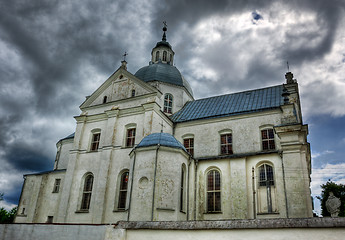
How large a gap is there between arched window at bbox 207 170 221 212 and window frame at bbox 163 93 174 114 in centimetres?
790

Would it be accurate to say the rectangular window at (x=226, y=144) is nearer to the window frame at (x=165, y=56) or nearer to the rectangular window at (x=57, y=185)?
the rectangular window at (x=57, y=185)

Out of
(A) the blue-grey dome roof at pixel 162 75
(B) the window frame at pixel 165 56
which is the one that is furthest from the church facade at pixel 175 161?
(B) the window frame at pixel 165 56

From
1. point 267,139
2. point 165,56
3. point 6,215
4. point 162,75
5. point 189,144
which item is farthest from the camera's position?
point 6,215

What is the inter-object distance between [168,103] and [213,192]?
981 cm

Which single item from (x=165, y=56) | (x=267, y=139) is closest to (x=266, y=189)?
(x=267, y=139)

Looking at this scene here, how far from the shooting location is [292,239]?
7.42 m

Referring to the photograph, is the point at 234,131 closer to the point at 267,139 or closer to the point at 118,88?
the point at 267,139

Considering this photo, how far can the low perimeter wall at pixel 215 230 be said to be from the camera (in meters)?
7.24

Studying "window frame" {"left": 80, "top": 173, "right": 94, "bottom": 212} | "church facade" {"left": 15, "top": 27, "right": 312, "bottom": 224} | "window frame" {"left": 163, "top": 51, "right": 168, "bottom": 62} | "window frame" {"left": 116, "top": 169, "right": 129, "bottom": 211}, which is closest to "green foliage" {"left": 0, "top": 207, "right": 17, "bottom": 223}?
"church facade" {"left": 15, "top": 27, "right": 312, "bottom": 224}

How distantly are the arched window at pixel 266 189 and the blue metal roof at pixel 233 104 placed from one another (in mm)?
4677

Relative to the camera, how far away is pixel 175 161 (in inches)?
666

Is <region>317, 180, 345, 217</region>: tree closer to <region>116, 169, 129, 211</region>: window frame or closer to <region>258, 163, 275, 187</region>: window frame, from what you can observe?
<region>258, 163, 275, 187</region>: window frame

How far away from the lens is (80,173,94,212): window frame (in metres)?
20.3

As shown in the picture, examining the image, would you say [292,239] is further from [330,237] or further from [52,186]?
[52,186]
